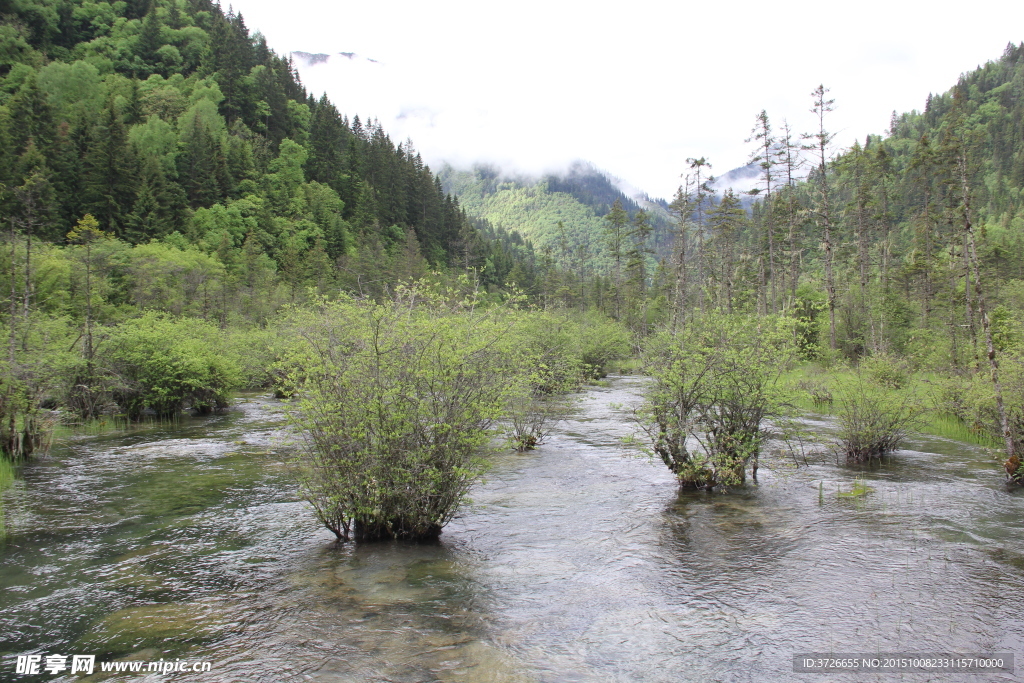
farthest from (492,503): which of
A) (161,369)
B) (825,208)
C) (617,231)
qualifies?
(617,231)

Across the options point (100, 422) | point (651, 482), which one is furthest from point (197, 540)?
point (100, 422)

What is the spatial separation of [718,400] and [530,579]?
701cm

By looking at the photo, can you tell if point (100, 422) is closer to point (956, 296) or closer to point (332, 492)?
point (332, 492)

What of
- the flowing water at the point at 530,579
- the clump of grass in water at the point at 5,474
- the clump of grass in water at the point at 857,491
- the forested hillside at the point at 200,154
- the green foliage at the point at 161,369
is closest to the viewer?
the flowing water at the point at 530,579

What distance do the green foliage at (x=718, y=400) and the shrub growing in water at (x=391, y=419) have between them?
521cm

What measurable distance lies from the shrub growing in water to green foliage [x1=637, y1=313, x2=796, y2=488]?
5209 mm

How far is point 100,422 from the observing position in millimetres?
23109

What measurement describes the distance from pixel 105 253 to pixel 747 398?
46598mm

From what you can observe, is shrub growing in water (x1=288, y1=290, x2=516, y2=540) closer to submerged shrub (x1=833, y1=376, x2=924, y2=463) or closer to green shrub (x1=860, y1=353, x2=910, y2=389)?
submerged shrub (x1=833, y1=376, x2=924, y2=463)

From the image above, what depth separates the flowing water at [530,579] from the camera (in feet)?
22.7

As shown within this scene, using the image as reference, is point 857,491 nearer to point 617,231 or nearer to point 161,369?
point 161,369

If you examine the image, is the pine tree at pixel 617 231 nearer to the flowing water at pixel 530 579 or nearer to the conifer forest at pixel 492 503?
the conifer forest at pixel 492 503

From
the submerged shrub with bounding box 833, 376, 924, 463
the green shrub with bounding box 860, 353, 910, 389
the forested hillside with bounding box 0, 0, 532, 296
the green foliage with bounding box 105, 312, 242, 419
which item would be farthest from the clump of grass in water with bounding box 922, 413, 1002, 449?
the forested hillside with bounding box 0, 0, 532, 296

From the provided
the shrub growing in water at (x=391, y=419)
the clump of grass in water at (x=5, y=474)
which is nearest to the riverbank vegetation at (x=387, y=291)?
the shrub growing in water at (x=391, y=419)
